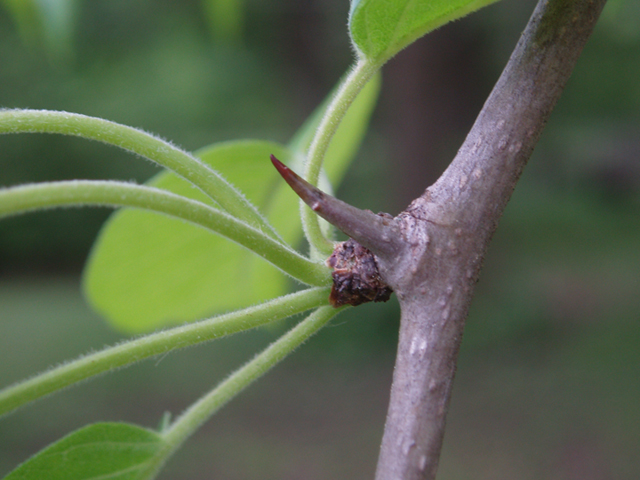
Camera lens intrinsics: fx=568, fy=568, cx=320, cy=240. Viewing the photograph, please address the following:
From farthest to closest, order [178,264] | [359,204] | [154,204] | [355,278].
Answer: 1. [359,204]
2. [178,264]
3. [355,278]
4. [154,204]

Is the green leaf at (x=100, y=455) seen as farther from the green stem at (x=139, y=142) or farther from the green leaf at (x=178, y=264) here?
the green leaf at (x=178, y=264)

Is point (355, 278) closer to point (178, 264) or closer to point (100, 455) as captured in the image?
point (100, 455)

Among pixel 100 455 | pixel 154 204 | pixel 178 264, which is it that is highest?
pixel 178 264

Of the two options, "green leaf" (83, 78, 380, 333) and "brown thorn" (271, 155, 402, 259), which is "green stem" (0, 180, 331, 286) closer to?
"brown thorn" (271, 155, 402, 259)

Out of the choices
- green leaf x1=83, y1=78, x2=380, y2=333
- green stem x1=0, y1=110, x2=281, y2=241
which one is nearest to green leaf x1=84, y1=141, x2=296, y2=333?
green leaf x1=83, y1=78, x2=380, y2=333

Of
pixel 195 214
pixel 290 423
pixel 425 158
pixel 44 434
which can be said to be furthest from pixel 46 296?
pixel 195 214

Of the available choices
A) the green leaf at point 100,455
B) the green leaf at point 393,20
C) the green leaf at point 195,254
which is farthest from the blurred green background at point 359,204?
the green leaf at point 100,455

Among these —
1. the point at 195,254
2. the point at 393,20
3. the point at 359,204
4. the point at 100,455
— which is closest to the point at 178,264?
the point at 195,254

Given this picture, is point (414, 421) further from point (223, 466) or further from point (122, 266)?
point (223, 466)
